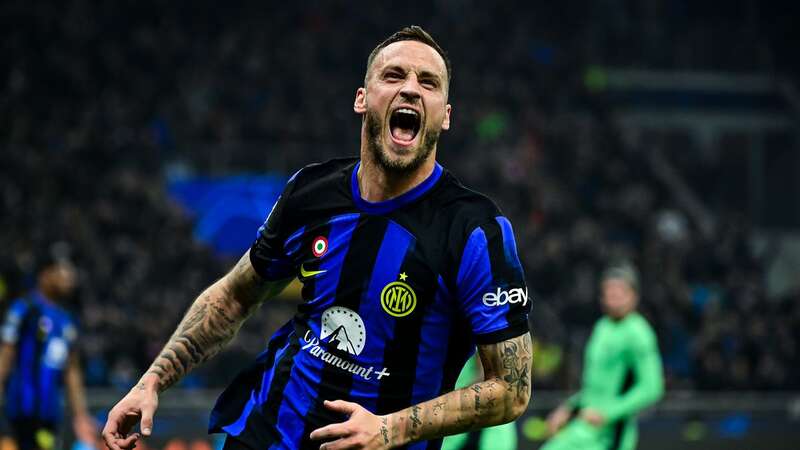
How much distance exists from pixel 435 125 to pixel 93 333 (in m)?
10.3

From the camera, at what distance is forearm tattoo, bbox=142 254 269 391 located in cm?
392

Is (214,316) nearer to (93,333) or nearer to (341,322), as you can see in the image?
(341,322)

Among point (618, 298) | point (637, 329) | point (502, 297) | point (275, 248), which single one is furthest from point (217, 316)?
point (618, 298)

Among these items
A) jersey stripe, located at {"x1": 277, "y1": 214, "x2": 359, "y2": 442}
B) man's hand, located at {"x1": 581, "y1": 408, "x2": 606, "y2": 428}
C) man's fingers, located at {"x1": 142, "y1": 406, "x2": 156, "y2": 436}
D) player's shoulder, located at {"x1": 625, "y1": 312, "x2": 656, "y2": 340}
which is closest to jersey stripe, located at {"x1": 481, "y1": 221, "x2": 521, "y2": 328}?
jersey stripe, located at {"x1": 277, "y1": 214, "x2": 359, "y2": 442}

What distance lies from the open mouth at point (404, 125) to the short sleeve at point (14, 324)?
246 inches

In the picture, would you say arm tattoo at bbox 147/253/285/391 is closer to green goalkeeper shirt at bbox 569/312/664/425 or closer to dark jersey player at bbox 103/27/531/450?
dark jersey player at bbox 103/27/531/450

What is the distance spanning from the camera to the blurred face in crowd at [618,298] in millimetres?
8648

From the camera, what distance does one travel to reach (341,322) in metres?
3.48

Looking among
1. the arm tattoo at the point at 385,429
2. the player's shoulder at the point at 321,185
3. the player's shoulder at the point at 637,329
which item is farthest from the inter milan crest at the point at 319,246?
the player's shoulder at the point at 637,329

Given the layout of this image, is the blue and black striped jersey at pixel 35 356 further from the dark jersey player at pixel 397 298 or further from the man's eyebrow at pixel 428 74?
the man's eyebrow at pixel 428 74

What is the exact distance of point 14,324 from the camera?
8992 millimetres

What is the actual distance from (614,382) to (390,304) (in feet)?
17.6

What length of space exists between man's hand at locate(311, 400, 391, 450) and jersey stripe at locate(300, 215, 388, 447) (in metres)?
0.27

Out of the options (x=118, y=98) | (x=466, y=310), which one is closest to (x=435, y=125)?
(x=466, y=310)
